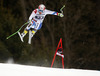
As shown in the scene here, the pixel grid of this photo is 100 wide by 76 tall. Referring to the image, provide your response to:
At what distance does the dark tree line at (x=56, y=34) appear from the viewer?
381cm

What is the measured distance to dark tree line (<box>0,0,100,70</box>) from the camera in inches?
150

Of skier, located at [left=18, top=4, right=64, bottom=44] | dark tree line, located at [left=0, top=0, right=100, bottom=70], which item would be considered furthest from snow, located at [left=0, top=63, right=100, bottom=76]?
dark tree line, located at [left=0, top=0, right=100, bottom=70]

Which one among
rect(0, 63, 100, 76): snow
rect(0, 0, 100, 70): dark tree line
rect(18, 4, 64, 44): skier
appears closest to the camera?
rect(0, 63, 100, 76): snow

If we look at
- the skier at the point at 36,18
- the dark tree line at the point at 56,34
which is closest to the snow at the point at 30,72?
the skier at the point at 36,18

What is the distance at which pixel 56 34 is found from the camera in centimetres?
444

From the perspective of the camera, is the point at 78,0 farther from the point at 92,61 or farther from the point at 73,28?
the point at 92,61

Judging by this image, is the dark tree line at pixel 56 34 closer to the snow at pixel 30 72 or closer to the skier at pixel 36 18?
the skier at pixel 36 18

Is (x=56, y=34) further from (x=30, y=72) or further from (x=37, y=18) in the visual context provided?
(x=30, y=72)

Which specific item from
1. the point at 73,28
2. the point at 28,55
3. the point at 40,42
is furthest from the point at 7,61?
the point at 73,28

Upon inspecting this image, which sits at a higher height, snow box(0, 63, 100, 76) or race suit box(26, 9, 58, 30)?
race suit box(26, 9, 58, 30)

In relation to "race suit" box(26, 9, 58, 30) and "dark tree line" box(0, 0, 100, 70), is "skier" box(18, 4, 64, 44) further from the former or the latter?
"dark tree line" box(0, 0, 100, 70)

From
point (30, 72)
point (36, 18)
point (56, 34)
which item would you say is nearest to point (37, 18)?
point (36, 18)

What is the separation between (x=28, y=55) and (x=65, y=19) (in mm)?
1333

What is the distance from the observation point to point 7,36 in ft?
12.0
